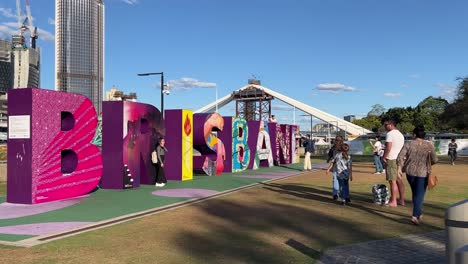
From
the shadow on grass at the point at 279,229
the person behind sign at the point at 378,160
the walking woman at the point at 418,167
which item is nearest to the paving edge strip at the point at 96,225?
the shadow on grass at the point at 279,229

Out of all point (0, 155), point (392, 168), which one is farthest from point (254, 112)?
point (392, 168)

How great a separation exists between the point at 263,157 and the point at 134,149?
11956 mm

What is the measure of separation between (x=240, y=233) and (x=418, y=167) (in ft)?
12.0

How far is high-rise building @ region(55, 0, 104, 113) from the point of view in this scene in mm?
112000

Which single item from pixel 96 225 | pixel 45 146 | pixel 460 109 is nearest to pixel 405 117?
pixel 460 109

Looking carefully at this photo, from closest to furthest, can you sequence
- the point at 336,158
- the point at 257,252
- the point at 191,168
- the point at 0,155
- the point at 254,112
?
the point at 257,252
the point at 336,158
the point at 191,168
the point at 0,155
the point at 254,112

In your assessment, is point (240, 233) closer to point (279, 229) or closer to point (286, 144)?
point (279, 229)

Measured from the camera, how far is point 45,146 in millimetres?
11094

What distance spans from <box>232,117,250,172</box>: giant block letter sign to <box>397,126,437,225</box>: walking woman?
13.6 m

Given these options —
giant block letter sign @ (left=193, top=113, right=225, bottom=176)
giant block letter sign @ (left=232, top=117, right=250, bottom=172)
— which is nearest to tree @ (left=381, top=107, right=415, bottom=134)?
giant block letter sign @ (left=232, top=117, right=250, bottom=172)

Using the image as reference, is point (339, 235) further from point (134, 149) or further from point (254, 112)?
point (254, 112)

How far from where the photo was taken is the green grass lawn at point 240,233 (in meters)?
5.85

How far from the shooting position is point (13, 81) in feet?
471

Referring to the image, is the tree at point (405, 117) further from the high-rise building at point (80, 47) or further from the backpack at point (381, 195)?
the backpack at point (381, 195)
